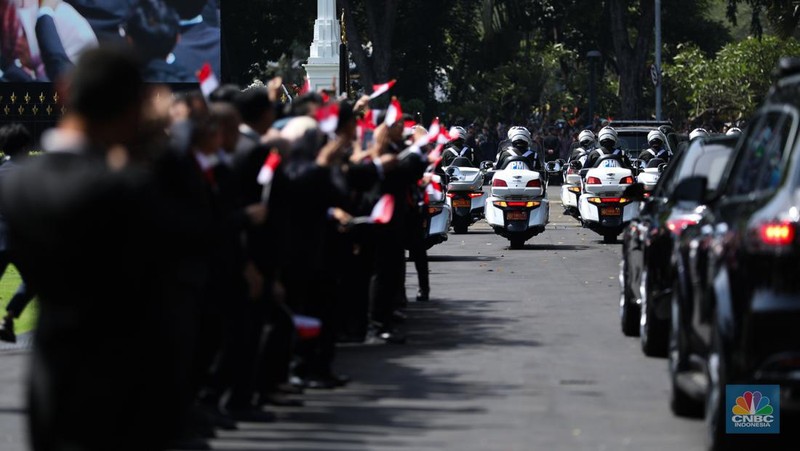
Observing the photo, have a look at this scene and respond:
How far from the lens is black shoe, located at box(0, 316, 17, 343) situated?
1512cm

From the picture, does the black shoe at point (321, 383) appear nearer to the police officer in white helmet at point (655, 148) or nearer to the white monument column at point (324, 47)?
Answer: the police officer in white helmet at point (655, 148)

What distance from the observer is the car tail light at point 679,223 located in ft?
39.4

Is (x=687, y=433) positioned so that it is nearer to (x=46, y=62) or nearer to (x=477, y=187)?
(x=477, y=187)

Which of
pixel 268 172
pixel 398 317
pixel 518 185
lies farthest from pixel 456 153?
pixel 268 172

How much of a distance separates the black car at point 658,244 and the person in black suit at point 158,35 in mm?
43268

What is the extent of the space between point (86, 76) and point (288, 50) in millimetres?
63856

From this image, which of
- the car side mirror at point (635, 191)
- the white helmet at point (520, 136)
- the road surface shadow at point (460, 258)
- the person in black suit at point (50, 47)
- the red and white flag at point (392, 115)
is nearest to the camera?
the red and white flag at point (392, 115)

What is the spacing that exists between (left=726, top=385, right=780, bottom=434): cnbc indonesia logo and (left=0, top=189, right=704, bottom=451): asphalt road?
423mm

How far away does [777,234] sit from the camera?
8312mm

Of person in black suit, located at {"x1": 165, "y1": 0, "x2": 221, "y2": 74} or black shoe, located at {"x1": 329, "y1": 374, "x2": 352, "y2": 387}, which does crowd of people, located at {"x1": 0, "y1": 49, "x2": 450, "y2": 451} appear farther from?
person in black suit, located at {"x1": 165, "y1": 0, "x2": 221, "y2": 74}

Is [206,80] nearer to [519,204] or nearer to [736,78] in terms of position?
[519,204]

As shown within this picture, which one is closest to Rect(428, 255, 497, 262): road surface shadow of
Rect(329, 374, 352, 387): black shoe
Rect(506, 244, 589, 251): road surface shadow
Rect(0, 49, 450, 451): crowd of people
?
Rect(506, 244, 589, 251): road surface shadow

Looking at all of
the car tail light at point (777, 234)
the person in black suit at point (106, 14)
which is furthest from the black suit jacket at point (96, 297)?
the person in black suit at point (106, 14)

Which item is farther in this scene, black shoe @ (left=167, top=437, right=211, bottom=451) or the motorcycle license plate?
the motorcycle license plate
